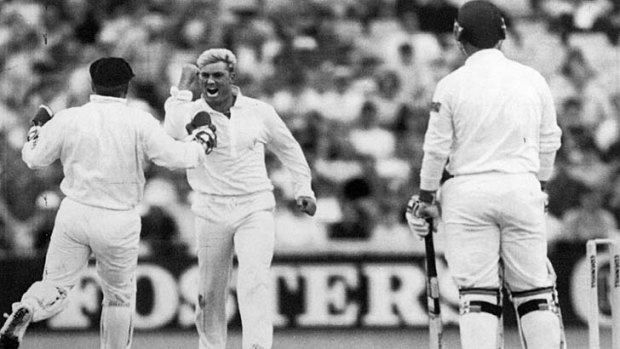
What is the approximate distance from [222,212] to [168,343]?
142 inches

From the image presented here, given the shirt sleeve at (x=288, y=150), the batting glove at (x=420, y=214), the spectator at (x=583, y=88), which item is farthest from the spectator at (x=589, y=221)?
the batting glove at (x=420, y=214)

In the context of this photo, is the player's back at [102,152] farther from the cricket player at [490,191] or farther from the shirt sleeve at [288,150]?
the cricket player at [490,191]

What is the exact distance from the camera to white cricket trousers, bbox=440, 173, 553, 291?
7535mm

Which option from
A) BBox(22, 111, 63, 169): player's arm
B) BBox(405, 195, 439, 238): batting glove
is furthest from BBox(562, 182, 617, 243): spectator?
BBox(22, 111, 63, 169): player's arm

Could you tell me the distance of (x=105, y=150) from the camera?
8555 millimetres

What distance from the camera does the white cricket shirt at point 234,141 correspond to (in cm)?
932

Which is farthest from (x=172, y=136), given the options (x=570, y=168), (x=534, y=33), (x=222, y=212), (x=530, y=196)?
(x=534, y=33)

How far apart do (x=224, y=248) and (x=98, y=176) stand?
117 centimetres

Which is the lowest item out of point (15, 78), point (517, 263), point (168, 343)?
point (168, 343)

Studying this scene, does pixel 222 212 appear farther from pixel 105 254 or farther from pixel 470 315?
pixel 470 315

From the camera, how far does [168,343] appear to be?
1257cm

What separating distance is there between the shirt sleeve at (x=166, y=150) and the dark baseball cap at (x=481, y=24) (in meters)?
1.98

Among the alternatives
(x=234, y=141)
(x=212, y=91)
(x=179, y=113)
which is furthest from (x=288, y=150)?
(x=179, y=113)

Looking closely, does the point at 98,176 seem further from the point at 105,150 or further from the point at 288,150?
the point at 288,150
